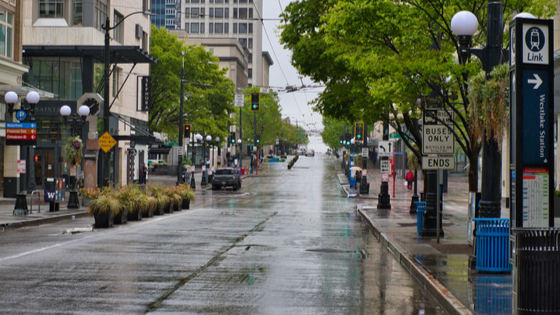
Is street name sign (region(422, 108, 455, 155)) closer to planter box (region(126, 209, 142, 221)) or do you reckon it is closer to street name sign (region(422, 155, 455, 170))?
street name sign (region(422, 155, 455, 170))

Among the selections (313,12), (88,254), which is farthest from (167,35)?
(88,254)

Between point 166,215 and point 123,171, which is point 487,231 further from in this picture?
point 123,171

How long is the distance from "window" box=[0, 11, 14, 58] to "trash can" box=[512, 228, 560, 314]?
3072 centimetres

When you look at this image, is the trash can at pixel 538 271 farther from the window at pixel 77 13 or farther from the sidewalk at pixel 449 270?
the window at pixel 77 13

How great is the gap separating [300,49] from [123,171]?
98.8 ft

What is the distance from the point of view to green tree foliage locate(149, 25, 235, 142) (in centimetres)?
5894

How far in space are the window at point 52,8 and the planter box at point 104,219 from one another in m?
28.0

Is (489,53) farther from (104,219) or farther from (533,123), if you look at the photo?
(104,219)

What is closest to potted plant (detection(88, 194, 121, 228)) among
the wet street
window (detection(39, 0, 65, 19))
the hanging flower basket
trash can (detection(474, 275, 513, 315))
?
the wet street

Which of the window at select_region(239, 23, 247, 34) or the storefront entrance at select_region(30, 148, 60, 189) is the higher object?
the window at select_region(239, 23, 247, 34)

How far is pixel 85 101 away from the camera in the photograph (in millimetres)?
35812

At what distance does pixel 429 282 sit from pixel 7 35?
2885 centimetres

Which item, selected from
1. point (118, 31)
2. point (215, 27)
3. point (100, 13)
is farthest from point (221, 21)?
point (100, 13)

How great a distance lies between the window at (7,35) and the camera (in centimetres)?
3191
